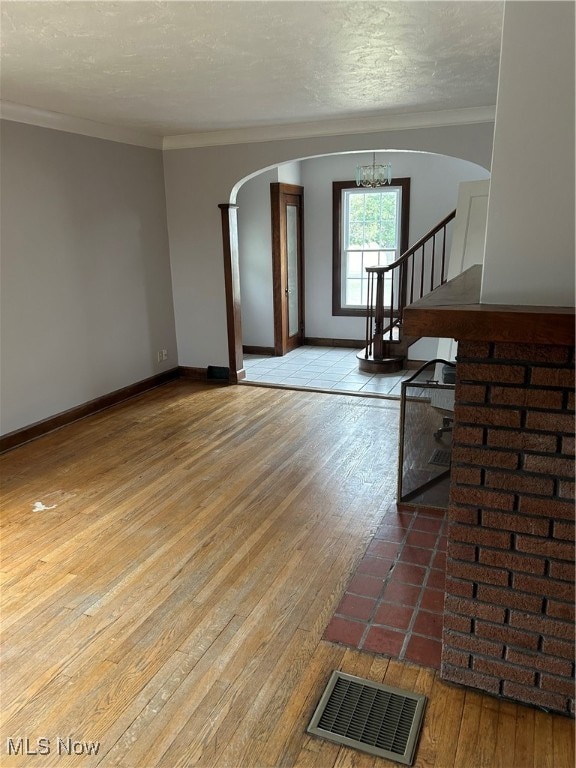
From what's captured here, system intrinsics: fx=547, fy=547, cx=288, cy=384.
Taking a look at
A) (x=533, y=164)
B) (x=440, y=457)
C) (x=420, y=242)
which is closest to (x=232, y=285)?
(x=420, y=242)

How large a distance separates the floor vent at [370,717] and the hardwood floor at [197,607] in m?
0.04

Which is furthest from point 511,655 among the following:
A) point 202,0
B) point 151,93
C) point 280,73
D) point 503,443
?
point 151,93

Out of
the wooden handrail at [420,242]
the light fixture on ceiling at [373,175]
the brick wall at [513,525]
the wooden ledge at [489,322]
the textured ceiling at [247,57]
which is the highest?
the textured ceiling at [247,57]

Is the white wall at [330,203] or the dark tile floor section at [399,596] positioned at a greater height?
the white wall at [330,203]

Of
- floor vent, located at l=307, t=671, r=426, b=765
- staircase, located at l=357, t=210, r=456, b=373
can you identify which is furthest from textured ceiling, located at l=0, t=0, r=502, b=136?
floor vent, located at l=307, t=671, r=426, b=765

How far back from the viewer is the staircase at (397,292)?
650 cm

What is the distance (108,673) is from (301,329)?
6.44 m

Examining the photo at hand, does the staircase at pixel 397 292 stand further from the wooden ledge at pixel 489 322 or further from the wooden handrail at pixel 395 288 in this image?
the wooden ledge at pixel 489 322

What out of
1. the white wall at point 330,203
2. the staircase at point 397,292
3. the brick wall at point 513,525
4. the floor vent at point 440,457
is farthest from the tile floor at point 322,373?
the brick wall at point 513,525

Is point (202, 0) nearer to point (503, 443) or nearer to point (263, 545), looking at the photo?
point (503, 443)

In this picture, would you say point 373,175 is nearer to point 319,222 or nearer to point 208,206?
point 319,222

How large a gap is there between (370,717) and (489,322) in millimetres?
1390

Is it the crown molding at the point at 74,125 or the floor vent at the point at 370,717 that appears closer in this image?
the floor vent at the point at 370,717

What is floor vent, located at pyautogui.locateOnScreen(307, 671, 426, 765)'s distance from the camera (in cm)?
177
